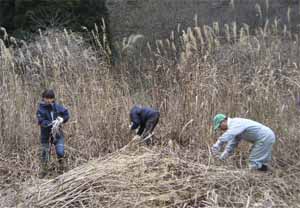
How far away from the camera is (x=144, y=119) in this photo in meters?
5.82

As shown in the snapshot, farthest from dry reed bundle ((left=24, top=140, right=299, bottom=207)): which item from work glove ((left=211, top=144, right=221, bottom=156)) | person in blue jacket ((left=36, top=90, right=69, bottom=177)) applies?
person in blue jacket ((left=36, top=90, right=69, bottom=177))

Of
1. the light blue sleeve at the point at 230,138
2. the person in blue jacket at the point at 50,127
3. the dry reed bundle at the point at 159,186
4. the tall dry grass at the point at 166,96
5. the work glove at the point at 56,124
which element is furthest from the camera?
the tall dry grass at the point at 166,96

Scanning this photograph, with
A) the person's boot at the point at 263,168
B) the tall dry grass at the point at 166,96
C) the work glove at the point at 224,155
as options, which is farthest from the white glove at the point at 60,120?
the person's boot at the point at 263,168

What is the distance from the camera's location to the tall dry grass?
18.9ft

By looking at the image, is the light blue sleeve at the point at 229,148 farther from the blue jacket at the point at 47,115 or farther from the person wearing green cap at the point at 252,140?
the blue jacket at the point at 47,115

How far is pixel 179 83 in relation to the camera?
243 inches

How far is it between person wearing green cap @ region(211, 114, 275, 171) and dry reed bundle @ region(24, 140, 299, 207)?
299mm

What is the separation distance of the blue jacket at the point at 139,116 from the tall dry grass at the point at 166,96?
0.30m

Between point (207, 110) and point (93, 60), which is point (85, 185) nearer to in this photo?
point (207, 110)

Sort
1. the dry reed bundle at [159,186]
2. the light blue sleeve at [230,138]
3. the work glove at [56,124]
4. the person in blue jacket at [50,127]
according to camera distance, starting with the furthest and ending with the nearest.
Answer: the person in blue jacket at [50,127], the work glove at [56,124], the light blue sleeve at [230,138], the dry reed bundle at [159,186]

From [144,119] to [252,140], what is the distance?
129cm

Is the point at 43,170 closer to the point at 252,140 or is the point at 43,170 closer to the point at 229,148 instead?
the point at 229,148

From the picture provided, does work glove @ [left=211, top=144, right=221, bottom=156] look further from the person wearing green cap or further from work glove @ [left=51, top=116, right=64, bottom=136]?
work glove @ [left=51, top=116, right=64, bottom=136]

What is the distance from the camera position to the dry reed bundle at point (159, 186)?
14.2ft
